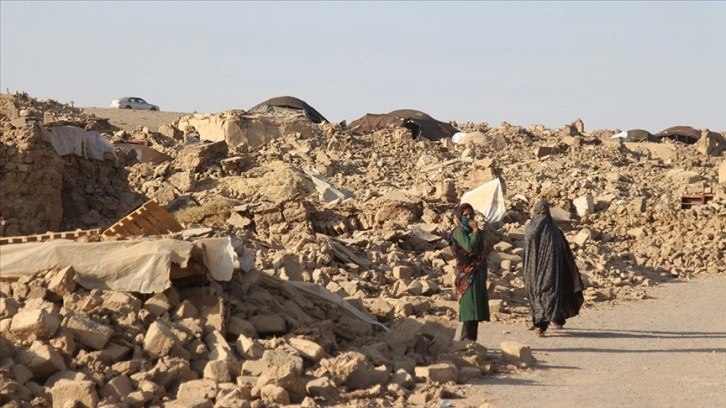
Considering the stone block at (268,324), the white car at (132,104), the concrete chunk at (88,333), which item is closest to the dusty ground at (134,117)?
Result: the white car at (132,104)

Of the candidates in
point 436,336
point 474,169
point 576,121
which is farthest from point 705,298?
point 576,121

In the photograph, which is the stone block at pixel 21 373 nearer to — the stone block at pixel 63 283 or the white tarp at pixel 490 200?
the stone block at pixel 63 283

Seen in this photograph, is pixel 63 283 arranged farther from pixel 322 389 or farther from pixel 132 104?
pixel 132 104

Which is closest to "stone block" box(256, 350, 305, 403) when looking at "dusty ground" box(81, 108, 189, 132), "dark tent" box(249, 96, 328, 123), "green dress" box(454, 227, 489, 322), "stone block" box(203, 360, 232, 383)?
"stone block" box(203, 360, 232, 383)

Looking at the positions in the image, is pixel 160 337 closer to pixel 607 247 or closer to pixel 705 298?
→ pixel 705 298

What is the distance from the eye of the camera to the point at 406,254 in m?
13.6

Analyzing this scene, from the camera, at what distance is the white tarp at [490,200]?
1697cm

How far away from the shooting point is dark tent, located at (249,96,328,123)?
3350 cm

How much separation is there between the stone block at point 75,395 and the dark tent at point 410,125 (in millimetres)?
24941

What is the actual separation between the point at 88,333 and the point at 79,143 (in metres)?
10.6

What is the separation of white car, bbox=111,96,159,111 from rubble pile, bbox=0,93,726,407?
14.4m

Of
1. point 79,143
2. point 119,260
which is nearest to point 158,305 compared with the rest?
point 119,260

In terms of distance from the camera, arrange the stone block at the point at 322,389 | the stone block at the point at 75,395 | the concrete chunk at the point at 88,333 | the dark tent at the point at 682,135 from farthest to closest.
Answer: the dark tent at the point at 682,135, the concrete chunk at the point at 88,333, the stone block at the point at 322,389, the stone block at the point at 75,395

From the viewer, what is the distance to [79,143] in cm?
1692
